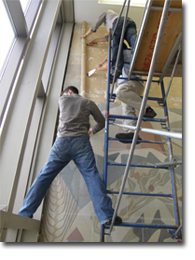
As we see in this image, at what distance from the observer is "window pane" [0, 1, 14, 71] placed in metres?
1.80

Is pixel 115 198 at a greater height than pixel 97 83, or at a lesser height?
lesser

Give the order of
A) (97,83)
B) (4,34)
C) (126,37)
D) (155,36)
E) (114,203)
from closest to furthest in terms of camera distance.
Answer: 1. (4,34)
2. (155,36)
3. (114,203)
4. (126,37)
5. (97,83)

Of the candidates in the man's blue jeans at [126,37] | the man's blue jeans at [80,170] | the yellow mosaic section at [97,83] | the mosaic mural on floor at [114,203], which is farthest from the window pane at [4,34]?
the mosaic mural on floor at [114,203]

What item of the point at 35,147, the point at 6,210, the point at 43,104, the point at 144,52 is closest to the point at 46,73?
the point at 43,104

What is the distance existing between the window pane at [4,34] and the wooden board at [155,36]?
1.42 m

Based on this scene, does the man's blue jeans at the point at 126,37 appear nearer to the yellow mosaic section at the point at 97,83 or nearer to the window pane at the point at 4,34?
the yellow mosaic section at the point at 97,83

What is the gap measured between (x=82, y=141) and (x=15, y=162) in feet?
2.23

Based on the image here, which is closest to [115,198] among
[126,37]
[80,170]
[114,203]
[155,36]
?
[114,203]

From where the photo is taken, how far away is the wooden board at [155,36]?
5.79ft

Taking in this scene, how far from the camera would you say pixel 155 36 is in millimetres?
1972

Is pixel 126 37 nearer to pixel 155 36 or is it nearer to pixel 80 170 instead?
pixel 155 36

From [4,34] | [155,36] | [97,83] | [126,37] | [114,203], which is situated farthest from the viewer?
[97,83]

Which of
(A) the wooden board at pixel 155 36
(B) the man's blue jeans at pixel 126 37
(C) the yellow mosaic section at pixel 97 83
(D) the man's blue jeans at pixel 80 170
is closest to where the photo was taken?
(D) the man's blue jeans at pixel 80 170

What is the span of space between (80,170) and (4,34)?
5.11ft
